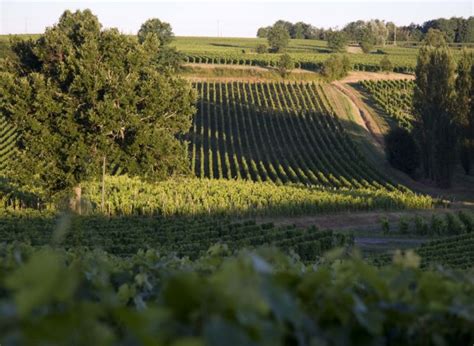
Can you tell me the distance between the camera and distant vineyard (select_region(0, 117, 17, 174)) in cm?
4580

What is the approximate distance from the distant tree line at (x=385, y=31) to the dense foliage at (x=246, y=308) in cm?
11080

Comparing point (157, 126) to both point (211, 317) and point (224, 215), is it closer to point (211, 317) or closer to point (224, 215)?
point (224, 215)

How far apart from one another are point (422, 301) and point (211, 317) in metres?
1.03

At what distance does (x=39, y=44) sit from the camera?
29422 mm

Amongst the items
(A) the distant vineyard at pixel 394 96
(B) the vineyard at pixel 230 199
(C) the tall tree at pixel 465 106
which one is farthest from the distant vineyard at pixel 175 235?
(A) the distant vineyard at pixel 394 96

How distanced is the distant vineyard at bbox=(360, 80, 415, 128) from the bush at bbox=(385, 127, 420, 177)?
1064 centimetres

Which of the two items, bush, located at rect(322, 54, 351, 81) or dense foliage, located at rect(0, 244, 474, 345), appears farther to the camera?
bush, located at rect(322, 54, 351, 81)

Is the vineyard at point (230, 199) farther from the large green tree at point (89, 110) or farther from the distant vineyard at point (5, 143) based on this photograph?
the distant vineyard at point (5, 143)

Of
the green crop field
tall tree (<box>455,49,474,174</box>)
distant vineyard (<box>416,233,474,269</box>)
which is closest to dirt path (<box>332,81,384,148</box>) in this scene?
the green crop field

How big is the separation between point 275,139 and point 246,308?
54741 millimetres

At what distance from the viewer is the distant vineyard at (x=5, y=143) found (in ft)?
150

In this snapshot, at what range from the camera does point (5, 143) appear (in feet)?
169

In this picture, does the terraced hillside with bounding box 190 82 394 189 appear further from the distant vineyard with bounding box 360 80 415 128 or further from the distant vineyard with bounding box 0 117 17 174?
the distant vineyard with bounding box 0 117 17 174

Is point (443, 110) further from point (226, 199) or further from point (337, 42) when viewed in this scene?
point (337, 42)
